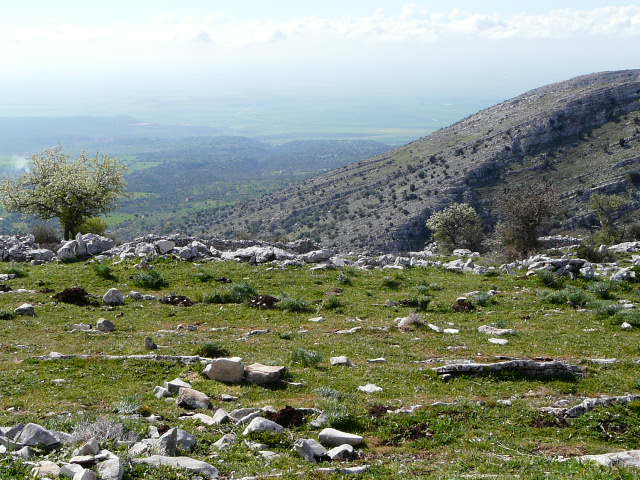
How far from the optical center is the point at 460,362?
15.8m

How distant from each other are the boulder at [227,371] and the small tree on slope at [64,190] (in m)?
32.9

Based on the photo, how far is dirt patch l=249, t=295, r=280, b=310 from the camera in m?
24.0

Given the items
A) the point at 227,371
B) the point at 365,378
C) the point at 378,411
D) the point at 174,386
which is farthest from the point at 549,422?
the point at 174,386

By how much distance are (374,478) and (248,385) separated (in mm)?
5863

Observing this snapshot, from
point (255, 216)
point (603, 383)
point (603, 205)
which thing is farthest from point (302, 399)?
point (255, 216)

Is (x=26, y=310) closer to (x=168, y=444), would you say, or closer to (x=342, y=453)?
(x=168, y=444)

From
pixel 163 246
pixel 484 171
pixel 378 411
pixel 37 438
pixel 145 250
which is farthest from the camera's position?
pixel 484 171

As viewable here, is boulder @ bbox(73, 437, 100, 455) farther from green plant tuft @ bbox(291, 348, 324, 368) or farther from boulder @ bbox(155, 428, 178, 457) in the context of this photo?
green plant tuft @ bbox(291, 348, 324, 368)

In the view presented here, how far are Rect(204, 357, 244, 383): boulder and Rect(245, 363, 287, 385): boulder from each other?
23cm

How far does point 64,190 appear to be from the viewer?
139 ft

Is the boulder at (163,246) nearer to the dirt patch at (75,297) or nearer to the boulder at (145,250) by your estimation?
the boulder at (145,250)

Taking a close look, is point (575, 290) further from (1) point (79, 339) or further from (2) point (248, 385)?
(1) point (79, 339)

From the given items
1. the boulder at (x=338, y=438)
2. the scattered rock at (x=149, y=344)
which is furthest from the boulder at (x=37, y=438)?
the scattered rock at (x=149, y=344)

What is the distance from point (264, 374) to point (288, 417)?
9.16 ft
